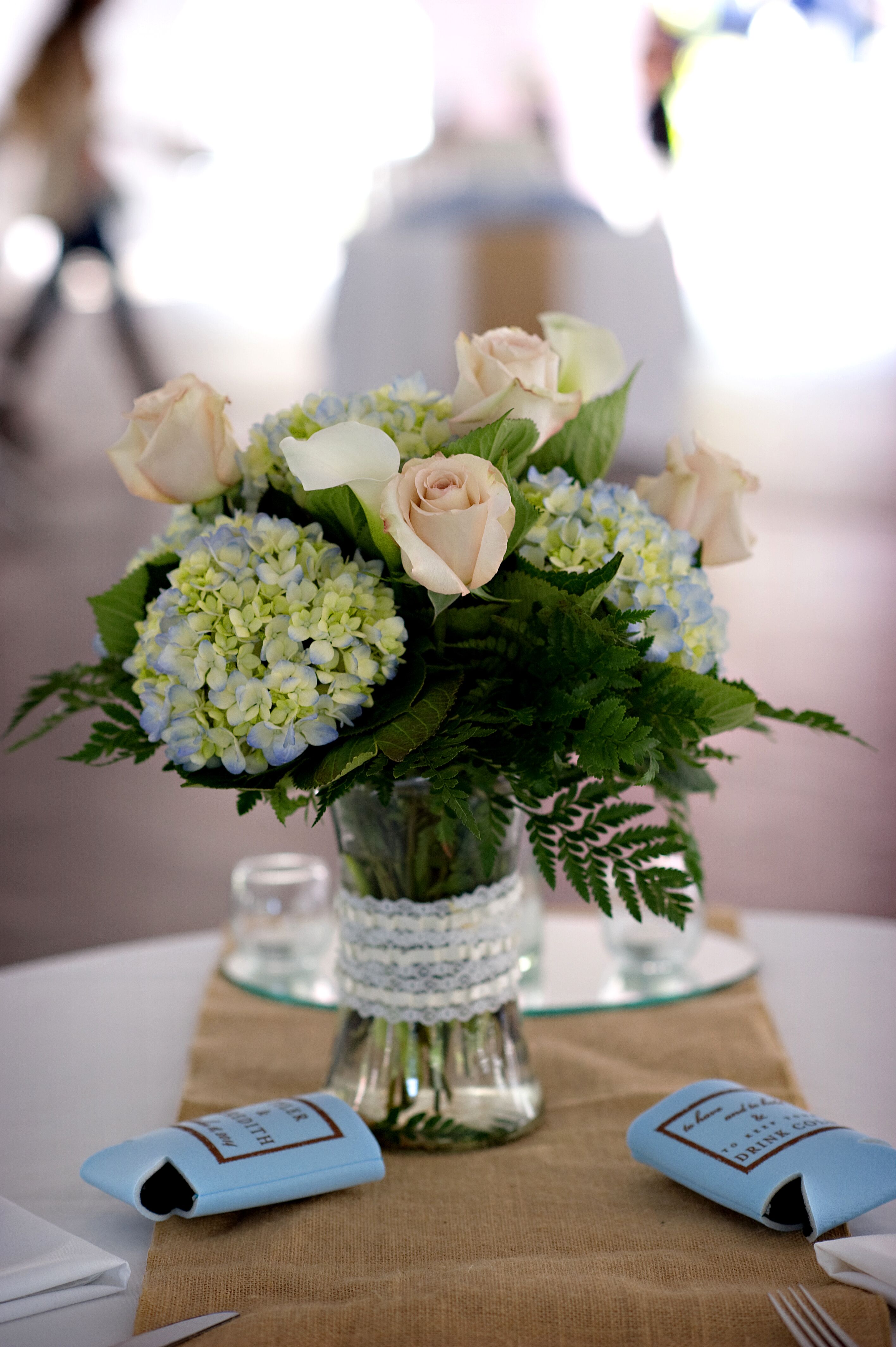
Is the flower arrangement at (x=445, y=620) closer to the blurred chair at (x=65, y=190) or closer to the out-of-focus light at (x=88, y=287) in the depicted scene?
the blurred chair at (x=65, y=190)


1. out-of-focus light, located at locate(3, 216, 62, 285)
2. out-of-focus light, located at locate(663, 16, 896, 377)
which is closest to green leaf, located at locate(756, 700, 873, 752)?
out-of-focus light, located at locate(663, 16, 896, 377)

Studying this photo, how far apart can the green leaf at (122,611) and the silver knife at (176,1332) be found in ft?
1.02

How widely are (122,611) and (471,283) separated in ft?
12.3

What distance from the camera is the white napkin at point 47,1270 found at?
536 mm

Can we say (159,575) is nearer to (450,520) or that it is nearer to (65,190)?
(450,520)

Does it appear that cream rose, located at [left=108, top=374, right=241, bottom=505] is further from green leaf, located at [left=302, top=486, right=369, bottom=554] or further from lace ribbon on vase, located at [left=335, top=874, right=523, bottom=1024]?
lace ribbon on vase, located at [left=335, top=874, right=523, bottom=1024]

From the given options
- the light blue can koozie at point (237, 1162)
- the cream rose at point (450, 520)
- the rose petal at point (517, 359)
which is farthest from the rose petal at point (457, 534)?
the light blue can koozie at point (237, 1162)

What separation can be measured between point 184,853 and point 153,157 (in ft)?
18.8

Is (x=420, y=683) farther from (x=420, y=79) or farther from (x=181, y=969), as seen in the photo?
(x=420, y=79)

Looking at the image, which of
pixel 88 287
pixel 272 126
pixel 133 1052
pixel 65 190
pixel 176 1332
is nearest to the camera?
pixel 176 1332

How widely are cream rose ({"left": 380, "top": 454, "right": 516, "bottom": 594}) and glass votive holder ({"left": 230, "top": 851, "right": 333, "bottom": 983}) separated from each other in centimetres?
43

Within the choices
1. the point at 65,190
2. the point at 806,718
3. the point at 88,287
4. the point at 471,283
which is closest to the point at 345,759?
the point at 806,718

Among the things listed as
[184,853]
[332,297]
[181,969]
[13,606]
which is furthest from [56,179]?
[181,969]

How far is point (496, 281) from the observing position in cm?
429
